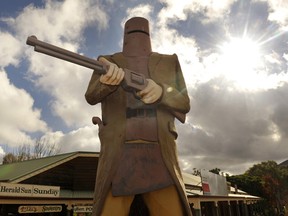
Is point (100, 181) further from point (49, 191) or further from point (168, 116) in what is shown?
point (49, 191)

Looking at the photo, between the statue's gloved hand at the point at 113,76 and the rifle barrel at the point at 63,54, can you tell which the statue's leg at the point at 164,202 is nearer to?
the statue's gloved hand at the point at 113,76

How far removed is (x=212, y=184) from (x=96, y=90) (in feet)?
53.2

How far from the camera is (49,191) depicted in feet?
37.6

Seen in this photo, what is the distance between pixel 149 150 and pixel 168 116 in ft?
1.53

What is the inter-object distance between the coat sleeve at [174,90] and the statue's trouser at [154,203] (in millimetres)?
797

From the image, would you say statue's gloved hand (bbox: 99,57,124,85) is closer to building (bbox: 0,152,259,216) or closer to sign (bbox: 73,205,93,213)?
building (bbox: 0,152,259,216)

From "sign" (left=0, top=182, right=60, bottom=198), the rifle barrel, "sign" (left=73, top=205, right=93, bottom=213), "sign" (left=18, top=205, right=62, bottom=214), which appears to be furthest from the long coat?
"sign" (left=73, top=205, right=93, bottom=213)

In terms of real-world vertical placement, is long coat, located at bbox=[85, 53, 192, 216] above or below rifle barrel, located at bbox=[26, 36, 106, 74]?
below

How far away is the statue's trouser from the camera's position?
9.13 ft

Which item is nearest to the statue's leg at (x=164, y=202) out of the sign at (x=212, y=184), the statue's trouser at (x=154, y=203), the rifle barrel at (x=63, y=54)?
the statue's trouser at (x=154, y=203)

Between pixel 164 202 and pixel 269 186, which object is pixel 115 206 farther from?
pixel 269 186

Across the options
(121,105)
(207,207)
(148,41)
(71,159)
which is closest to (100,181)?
(121,105)

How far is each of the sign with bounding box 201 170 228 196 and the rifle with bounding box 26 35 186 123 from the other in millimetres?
14322

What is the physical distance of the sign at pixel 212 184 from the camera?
16844 mm
